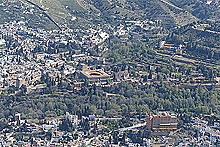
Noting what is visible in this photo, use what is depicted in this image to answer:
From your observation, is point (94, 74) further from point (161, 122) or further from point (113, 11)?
point (113, 11)

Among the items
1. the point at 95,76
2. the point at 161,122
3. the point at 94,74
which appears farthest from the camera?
the point at 94,74

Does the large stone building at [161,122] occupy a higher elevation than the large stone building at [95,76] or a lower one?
lower

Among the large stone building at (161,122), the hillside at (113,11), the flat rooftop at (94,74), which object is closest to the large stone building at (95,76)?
the flat rooftop at (94,74)

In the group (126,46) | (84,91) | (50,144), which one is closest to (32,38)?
(126,46)

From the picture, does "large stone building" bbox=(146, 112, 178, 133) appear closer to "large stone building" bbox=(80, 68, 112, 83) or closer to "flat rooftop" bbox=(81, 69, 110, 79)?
"large stone building" bbox=(80, 68, 112, 83)

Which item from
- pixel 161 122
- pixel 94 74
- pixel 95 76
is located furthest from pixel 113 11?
pixel 161 122

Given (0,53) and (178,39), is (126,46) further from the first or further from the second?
(0,53)

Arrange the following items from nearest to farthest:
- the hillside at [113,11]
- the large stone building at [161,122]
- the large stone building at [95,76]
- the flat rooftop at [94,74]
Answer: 1. the large stone building at [161,122]
2. the large stone building at [95,76]
3. the flat rooftop at [94,74]
4. the hillside at [113,11]

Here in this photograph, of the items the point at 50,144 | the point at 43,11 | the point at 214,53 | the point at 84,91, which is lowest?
the point at 50,144

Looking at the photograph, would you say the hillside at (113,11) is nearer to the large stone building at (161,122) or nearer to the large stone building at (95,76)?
the large stone building at (95,76)

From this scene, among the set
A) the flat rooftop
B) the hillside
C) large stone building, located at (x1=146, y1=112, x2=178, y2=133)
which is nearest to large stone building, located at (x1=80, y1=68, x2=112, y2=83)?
the flat rooftop

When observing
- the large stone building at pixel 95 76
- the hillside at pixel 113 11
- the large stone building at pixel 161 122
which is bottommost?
the large stone building at pixel 161 122
